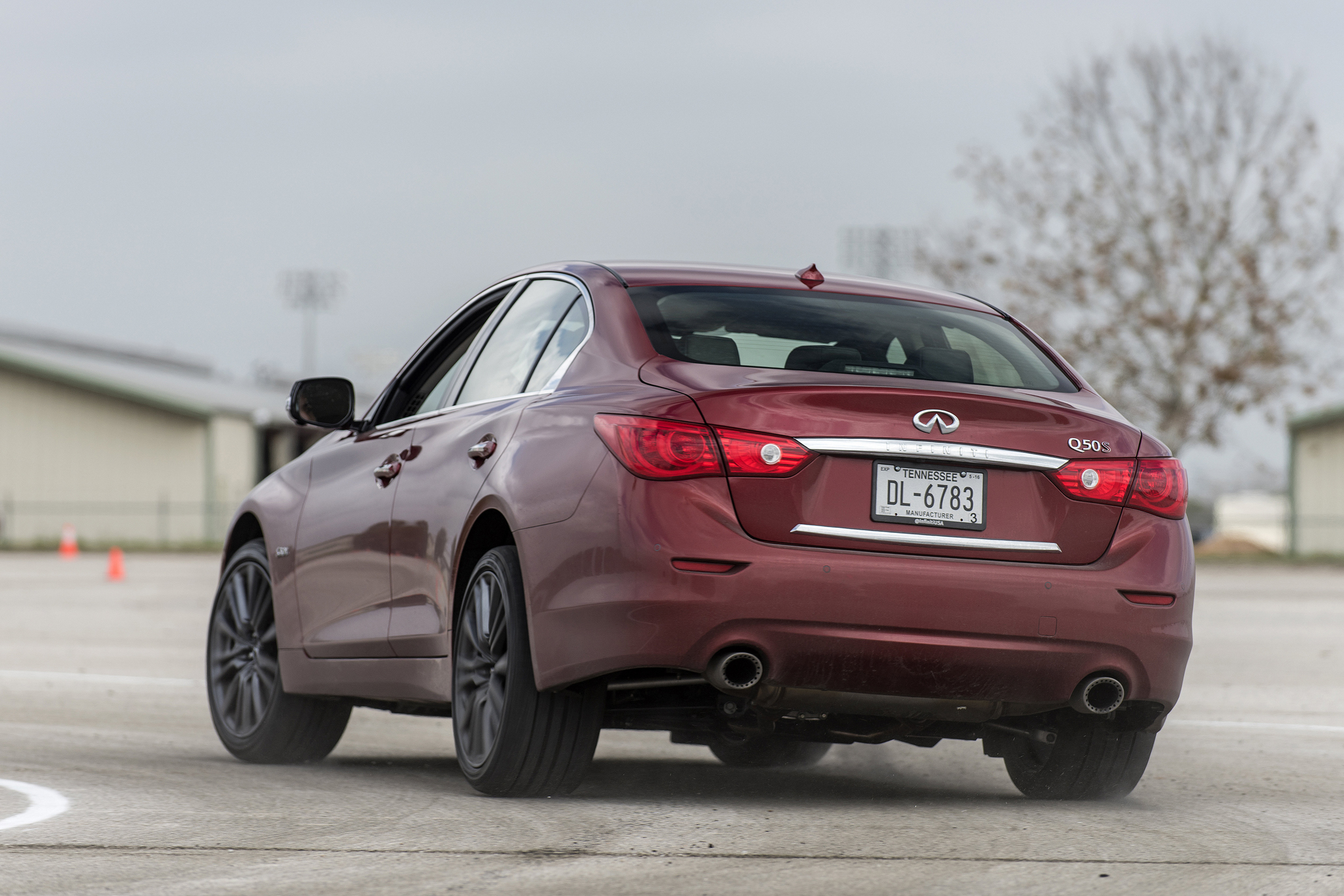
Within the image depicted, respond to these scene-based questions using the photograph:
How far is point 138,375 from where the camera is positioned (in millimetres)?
54781

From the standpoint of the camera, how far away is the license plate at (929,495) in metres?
5.65

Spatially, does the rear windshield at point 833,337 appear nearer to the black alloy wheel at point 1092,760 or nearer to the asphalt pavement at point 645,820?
the black alloy wheel at point 1092,760

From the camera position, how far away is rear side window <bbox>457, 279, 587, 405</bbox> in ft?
21.6

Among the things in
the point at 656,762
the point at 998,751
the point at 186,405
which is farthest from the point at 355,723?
the point at 186,405

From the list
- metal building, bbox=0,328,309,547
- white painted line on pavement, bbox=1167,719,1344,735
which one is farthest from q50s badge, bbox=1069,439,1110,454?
metal building, bbox=0,328,309,547

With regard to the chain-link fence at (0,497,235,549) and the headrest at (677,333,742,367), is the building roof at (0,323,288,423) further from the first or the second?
the headrest at (677,333,742,367)

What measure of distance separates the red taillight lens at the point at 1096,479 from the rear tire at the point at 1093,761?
919mm

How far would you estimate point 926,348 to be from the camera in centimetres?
639

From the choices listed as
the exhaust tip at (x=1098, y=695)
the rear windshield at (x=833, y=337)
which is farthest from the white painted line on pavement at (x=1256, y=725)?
the exhaust tip at (x=1098, y=695)

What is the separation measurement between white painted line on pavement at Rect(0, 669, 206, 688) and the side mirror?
4645mm

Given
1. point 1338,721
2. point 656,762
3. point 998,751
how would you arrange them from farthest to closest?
point 1338,721, point 656,762, point 998,751

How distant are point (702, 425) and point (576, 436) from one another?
43 cm

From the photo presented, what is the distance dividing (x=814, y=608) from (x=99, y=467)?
43.2 meters

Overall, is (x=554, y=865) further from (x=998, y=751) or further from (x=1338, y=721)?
(x=1338, y=721)
